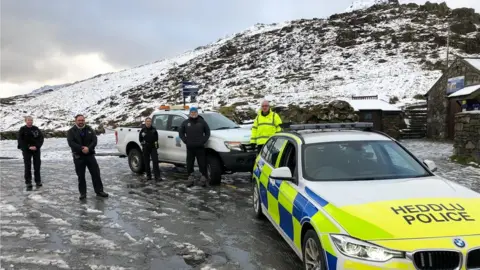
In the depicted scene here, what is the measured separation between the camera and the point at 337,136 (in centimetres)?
508

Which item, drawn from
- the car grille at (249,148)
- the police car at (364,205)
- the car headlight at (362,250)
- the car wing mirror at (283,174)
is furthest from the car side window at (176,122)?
the car headlight at (362,250)

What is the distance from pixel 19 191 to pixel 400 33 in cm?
6841

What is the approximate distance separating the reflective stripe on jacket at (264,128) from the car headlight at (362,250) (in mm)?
5440

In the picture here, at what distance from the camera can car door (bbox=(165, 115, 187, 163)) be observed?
33.5 ft

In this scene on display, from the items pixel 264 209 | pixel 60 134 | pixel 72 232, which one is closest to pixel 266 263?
pixel 264 209

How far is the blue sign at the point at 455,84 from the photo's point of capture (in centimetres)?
2262

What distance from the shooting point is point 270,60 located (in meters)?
69.9

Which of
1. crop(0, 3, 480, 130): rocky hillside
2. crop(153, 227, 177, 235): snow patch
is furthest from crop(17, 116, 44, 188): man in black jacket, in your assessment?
crop(0, 3, 480, 130): rocky hillside

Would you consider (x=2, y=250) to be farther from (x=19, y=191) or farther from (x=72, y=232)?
(x=19, y=191)

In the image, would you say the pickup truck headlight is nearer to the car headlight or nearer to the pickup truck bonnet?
the pickup truck bonnet

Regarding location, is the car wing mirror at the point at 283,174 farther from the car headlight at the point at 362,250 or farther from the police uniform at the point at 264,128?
the police uniform at the point at 264,128

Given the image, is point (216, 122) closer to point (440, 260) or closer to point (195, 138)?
point (195, 138)

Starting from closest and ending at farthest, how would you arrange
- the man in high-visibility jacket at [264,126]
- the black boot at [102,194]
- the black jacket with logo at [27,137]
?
the black boot at [102,194] → the man in high-visibility jacket at [264,126] → the black jacket with logo at [27,137]

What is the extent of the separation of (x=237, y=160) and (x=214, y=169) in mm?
593
